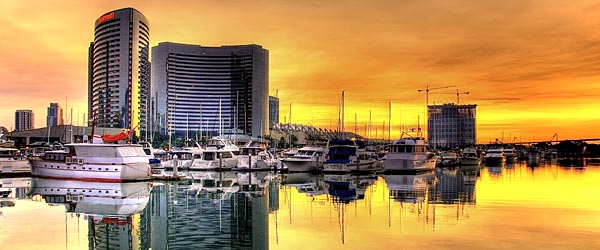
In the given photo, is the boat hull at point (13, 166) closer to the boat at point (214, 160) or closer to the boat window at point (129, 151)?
the boat window at point (129, 151)

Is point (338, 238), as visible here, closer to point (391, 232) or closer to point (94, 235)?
point (391, 232)

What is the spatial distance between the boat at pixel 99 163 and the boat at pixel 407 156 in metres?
31.0

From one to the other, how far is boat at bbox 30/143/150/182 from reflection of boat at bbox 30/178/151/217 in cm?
76

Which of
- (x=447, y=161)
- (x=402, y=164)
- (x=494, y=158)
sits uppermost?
(x=402, y=164)

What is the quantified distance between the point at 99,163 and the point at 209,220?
25.8 m

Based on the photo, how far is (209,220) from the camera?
81.1 feet

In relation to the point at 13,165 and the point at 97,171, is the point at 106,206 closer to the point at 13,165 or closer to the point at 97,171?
the point at 97,171

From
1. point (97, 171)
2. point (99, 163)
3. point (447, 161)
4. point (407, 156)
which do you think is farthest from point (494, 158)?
point (97, 171)

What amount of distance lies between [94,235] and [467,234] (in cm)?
1447

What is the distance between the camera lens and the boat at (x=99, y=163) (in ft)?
153

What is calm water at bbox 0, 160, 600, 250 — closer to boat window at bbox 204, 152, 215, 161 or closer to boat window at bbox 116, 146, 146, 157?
boat window at bbox 116, 146, 146, 157

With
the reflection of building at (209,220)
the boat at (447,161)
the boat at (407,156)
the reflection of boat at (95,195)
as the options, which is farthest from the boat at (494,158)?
the reflection of building at (209,220)

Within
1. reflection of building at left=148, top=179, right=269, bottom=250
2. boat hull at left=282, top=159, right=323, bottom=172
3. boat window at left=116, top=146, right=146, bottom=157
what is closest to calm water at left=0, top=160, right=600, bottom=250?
reflection of building at left=148, top=179, right=269, bottom=250

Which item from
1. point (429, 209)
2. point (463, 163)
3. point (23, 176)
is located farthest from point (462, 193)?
point (463, 163)
